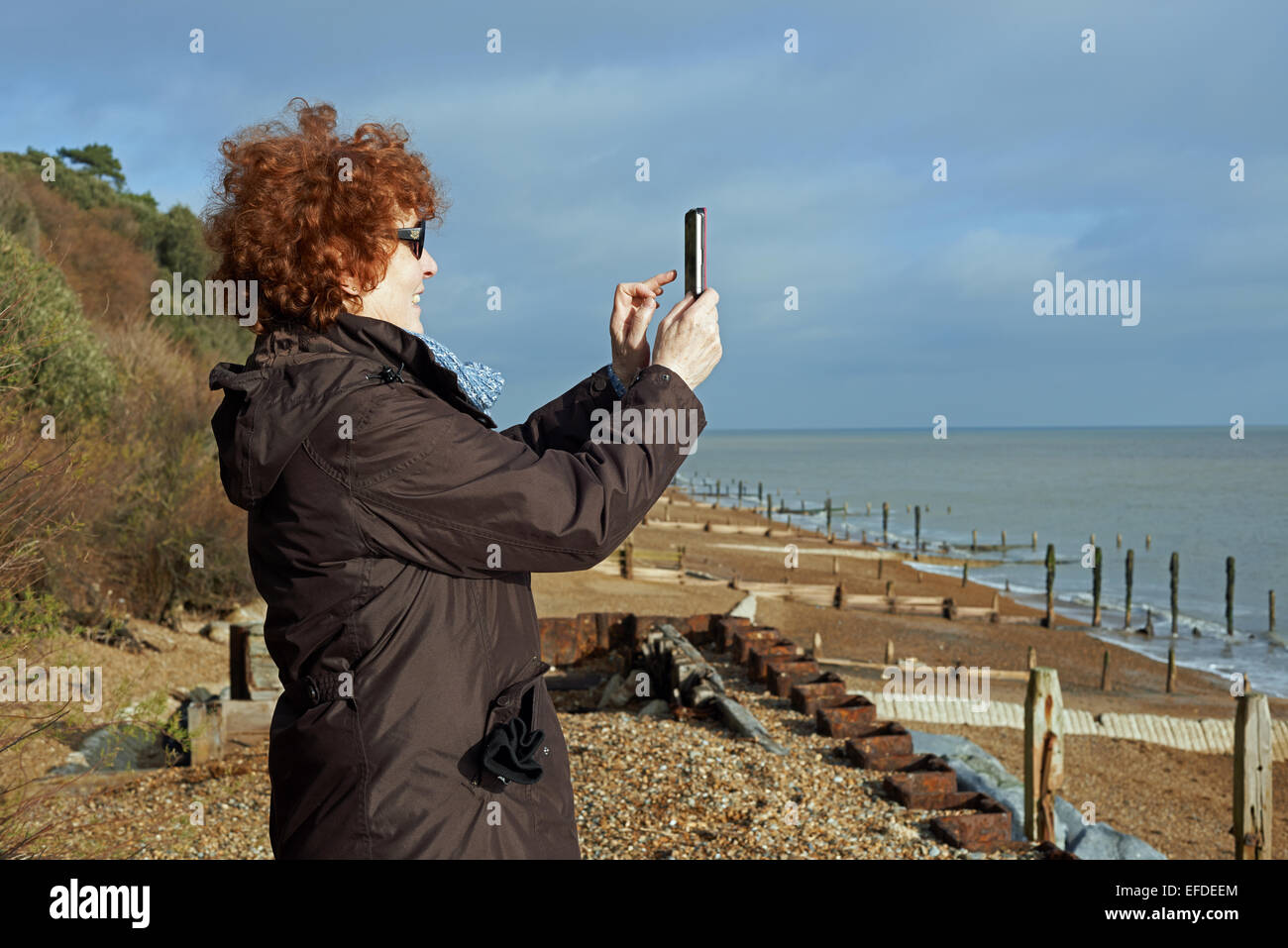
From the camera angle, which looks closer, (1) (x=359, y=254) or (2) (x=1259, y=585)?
(1) (x=359, y=254)

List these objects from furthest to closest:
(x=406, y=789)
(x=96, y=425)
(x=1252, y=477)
→ 1. (x=1252, y=477)
2. (x=96, y=425)
3. (x=406, y=789)

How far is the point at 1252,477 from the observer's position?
305ft

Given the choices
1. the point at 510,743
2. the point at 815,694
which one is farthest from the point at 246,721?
the point at 510,743

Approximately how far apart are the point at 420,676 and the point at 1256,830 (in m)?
8.29

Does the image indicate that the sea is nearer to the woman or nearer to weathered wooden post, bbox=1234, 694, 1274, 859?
the woman

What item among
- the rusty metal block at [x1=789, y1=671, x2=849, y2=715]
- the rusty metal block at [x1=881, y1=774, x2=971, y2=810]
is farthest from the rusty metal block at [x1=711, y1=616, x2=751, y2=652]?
the rusty metal block at [x1=881, y1=774, x2=971, y2=810]

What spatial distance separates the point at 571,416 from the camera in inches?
91.5

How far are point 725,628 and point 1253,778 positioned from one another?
14.2 ft

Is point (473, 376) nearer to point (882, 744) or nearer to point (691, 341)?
point (691, 341)

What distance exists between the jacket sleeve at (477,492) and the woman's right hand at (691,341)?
0.82 ft

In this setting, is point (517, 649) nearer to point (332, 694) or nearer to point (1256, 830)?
point (332, 694)

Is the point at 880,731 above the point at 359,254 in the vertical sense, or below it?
below

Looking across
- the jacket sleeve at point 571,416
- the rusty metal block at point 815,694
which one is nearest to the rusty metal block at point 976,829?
the rusty metal block at point 815,694
